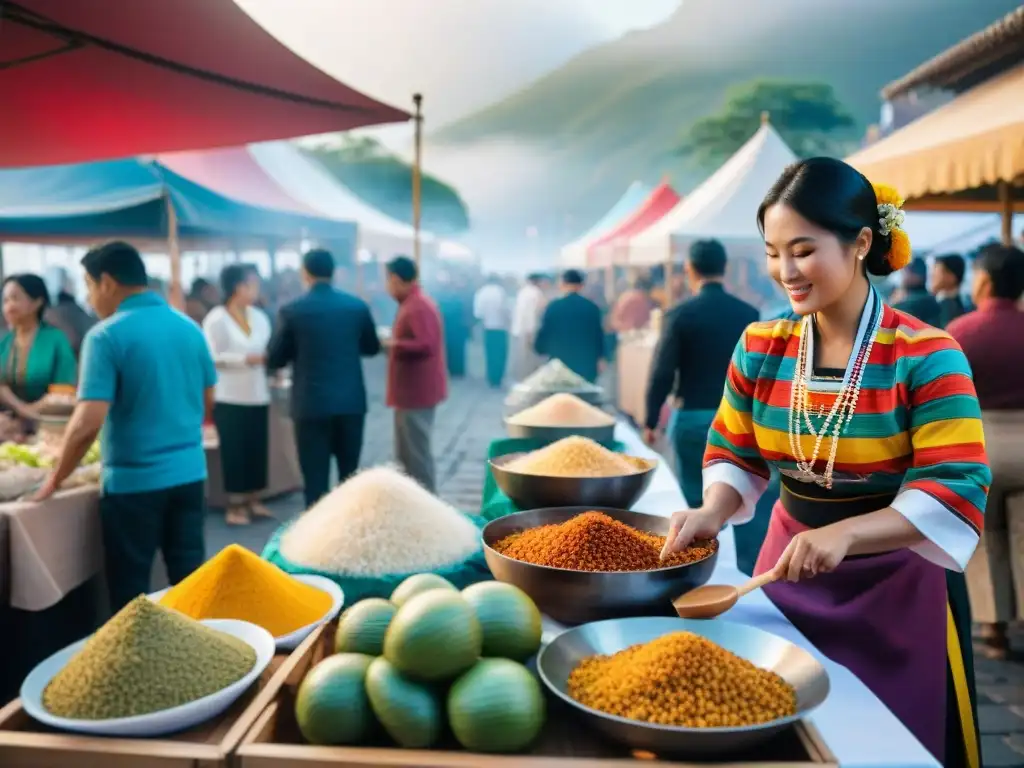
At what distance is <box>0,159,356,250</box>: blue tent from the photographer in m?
5.55

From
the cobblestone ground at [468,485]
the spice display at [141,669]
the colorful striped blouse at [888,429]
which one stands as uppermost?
the colorful striped blouse at [888,429]

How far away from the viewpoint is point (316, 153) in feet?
139

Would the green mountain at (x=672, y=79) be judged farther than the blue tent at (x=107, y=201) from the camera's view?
Yes

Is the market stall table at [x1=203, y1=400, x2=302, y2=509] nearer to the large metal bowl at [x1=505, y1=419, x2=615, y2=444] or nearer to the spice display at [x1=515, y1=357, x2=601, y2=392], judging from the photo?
the spice display at [x1=515, y1=357, x2=601, y2=392]

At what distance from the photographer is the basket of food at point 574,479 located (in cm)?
184

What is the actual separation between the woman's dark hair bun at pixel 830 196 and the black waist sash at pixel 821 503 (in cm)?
45

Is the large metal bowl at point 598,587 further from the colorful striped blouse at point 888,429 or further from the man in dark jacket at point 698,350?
the man in dark jacket at point 698,350

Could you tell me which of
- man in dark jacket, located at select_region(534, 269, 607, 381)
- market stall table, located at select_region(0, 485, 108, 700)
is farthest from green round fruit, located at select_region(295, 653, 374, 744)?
man in dark jacket, located at select_region(534, 269, 607, 381)

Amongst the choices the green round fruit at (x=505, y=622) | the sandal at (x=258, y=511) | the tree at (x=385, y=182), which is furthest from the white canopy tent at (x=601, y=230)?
the tree at (x=385, y=182)

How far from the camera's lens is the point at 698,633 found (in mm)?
1181

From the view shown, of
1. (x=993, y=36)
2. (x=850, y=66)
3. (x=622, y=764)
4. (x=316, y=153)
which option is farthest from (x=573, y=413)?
(x=850, y=66)

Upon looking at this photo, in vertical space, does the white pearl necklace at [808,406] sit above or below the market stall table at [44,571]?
above

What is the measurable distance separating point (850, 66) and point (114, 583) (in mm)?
69910

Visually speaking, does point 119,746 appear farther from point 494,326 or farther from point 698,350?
point 494,326
